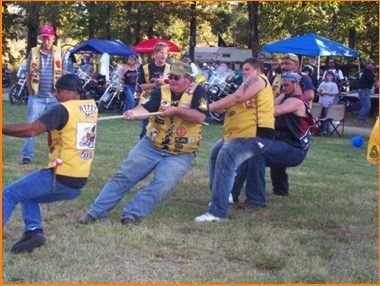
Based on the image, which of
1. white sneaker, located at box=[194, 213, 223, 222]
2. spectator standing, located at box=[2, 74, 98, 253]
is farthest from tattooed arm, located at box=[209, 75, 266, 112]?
spectator standing, located at box=[2, 74, 98, 253]

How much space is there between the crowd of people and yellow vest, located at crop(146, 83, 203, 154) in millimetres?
10

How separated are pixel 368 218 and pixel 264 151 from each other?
1.34 meters

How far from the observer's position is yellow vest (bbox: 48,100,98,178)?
5766 millimetres

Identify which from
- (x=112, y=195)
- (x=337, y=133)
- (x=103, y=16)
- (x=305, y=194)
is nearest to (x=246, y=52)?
(x=103, y=16)

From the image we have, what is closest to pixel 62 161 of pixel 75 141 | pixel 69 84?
pixel 75 141

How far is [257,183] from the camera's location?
319 inches

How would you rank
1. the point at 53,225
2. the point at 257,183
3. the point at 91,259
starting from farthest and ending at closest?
the point at 257,183 → the point at 53,225 → the point at 91,259

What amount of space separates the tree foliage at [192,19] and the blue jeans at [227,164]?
20182mm

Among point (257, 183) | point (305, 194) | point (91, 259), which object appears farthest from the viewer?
point (305, 194)

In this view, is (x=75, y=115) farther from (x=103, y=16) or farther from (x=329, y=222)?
(x=103, y=16)

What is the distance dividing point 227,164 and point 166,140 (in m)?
0.71

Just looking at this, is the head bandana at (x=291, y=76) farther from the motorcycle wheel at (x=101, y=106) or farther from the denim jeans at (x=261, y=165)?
the motorcycle wheel at (x=101, y=106)

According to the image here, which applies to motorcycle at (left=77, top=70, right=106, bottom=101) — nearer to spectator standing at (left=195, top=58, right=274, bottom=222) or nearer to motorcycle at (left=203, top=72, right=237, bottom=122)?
motorcycle at (left=203, top=72, right=237, bottom=122)

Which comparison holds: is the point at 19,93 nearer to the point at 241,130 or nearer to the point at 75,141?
the point at 241,130
